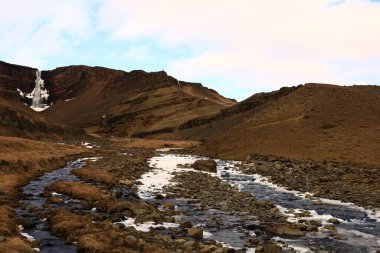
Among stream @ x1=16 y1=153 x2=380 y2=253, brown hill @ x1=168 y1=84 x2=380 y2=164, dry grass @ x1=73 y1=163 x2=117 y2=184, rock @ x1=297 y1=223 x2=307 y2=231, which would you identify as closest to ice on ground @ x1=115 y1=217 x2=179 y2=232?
stream @ x1=16 y1=153 x2=380 y2=253

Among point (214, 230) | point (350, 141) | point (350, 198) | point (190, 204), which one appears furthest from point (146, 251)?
point (350, 141)

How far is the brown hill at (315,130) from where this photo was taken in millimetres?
63500

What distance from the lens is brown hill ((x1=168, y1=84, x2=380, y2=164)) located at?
208 ft

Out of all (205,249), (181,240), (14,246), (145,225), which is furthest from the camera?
(145,225)

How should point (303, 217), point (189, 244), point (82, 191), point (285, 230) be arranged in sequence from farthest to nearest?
point (82, 191)
point (303, 217)
point (285, 230)
point (189, 244)

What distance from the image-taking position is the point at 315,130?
72.6m

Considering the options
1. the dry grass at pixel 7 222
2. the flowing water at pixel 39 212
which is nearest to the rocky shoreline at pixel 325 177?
the flowing water at pixel 39 212

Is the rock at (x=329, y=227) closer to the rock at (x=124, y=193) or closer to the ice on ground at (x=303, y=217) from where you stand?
the ice on ground at (x=303, y=217)

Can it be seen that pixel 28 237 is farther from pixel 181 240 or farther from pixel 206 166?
pixel 206 166

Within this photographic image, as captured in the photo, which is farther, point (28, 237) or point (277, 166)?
point (277, 166)

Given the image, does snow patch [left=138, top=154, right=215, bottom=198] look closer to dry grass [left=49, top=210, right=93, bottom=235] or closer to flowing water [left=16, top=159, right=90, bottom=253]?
flowing water [left=16, top=159, right=90, bottom=253]

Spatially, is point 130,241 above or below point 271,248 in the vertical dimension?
below

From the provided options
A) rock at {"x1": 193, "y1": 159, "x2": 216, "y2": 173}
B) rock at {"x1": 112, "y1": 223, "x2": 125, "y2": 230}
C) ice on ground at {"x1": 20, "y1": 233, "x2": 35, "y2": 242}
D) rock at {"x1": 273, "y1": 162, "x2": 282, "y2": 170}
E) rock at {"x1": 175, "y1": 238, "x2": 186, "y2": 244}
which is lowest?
ice on ground at {"x1": 20, "y1": 233, "x2": 35, "y2": 242}

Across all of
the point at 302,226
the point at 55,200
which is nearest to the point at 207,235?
the point at 302,226
